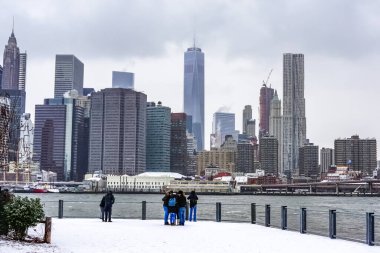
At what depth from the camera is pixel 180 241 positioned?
2172 centimetres

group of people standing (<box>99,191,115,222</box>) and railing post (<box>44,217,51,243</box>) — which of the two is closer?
railing post (<box>44,217,51,243</box>)

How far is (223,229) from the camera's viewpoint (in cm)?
2756

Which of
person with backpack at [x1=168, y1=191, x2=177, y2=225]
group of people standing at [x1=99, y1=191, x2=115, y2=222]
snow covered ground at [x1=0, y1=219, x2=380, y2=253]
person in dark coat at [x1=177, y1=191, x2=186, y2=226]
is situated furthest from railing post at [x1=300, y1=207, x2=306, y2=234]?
group of people standing at [x1=99, y1=191, x2=115, y2=222]

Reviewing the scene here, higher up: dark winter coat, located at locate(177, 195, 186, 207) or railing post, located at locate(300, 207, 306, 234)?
dark winter coat, located at locate(177, 195, 186, 207)

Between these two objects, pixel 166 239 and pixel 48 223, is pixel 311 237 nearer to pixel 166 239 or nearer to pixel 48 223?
pixel 166 239

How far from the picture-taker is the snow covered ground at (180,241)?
18.8 m

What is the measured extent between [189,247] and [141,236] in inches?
146

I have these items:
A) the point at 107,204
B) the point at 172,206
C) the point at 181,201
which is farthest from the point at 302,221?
the point at 107,204

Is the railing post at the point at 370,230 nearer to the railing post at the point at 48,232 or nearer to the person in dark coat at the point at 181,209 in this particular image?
the person in dark coat at the point at 181,209

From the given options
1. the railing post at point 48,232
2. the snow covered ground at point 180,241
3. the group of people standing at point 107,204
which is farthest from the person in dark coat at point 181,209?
the railing post at point 48,232

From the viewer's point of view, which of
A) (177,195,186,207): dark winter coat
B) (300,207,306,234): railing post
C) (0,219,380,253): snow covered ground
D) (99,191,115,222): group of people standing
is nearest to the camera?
(0,219,380,253): snow covered ground

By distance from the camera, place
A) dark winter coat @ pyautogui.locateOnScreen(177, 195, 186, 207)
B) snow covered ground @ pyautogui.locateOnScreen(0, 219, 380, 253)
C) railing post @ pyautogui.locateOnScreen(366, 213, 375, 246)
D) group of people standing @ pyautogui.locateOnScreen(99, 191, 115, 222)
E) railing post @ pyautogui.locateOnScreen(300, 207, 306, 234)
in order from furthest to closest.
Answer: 1. group of people standing @ pyautogui.locateOnScreen(99, 191, 115, 222)
2. dark winter coat @ pyautogui.locateOnScreen(177, 195, 186, 207)
3. railing post @ pyautogui.locateOnScreen(300, 207, 306, 234)
4. railing post @ pyautogui.locateOnScreen(366, 213, 375, 246)
5. snow covered ground @ pyautogui.locateOnScreen(0, 219, 380, 253)

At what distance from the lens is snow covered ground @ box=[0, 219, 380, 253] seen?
61.7 ft

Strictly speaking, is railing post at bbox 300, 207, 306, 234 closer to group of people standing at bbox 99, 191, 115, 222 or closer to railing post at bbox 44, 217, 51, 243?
group of people standing at bbox 99, 191, 115, 222
